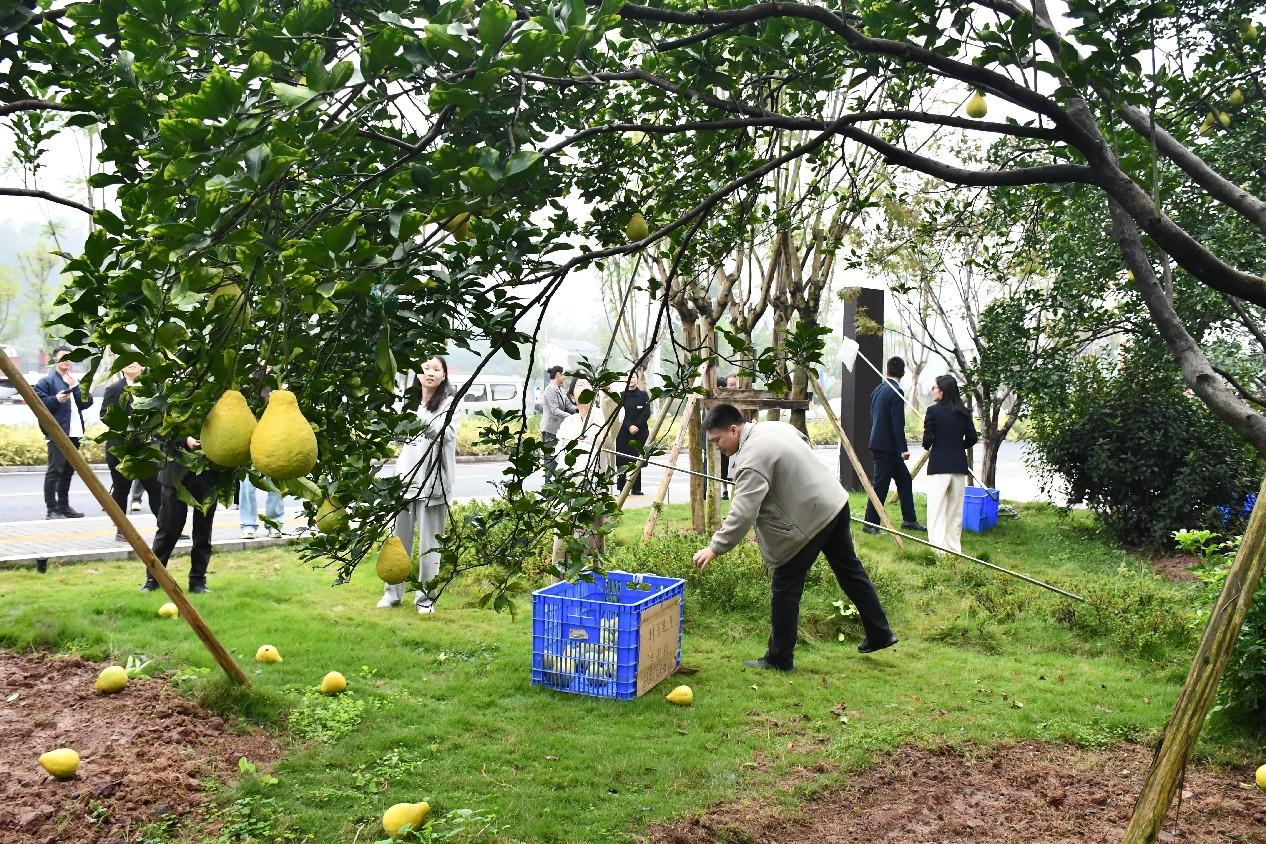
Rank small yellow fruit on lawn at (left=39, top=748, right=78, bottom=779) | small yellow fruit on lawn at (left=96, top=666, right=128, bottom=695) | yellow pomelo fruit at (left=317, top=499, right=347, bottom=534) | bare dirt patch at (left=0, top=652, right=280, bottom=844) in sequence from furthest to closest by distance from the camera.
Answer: small yellow fruit on lawn at (left=96, top=666, right=128, bottom=695), small yellow fruit on lawn at (left=39, top=748, right=78, bottom=779), bare dirt patch at (left=0, top=652, right=280, bottom=844), yellow pomelo fruit at (left=317, top=499, right=347, bottom=534)

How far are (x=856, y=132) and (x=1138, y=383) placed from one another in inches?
340

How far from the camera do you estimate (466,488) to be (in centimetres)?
1659

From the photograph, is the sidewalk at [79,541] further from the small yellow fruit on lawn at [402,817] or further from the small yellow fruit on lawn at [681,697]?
the small yellow fruit on lawn at [402,817]

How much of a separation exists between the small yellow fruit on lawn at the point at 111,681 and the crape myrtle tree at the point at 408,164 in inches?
87.4

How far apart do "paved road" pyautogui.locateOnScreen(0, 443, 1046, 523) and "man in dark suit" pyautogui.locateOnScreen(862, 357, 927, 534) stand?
69cm

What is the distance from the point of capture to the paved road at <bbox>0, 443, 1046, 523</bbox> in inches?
476

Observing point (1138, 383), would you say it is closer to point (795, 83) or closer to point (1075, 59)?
point (795, 83)

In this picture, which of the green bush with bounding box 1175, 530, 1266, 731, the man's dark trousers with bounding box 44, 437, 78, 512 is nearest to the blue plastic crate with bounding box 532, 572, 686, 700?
the green bush with bounding box 1175, 530, 1266, 731

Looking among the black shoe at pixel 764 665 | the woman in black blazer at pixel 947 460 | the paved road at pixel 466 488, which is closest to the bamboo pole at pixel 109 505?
the black shoe at pixel 764 665

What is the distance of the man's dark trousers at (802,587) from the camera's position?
18.7 feet

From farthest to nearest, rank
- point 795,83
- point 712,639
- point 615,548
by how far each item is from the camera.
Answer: point 615,548 < point 712,639 < point 795,83

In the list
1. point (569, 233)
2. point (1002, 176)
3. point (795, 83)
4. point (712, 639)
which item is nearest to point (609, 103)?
point (795, 83)

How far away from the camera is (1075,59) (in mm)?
2668

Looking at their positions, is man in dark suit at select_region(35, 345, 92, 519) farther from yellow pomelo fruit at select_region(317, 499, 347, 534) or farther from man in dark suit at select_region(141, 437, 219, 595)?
yellow pomelo fruit at select_region(317, 499, 347, 534)
